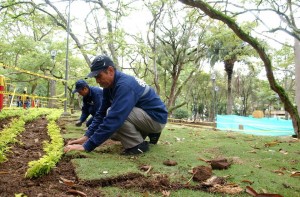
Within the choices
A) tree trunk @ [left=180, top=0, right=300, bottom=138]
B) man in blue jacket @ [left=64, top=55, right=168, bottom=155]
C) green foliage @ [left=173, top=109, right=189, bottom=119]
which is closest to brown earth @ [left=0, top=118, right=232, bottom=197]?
man in blue jacket @ [left=64, top=55, right=168, bottom=155]

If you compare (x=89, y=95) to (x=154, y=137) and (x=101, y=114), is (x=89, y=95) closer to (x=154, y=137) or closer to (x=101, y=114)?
(x=101, y=114)

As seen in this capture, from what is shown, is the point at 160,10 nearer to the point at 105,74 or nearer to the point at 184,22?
the point at 184,22

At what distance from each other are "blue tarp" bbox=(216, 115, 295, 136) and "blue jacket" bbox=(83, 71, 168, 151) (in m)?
9.41

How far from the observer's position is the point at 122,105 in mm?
2943

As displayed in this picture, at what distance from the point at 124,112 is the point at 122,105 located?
8 cm

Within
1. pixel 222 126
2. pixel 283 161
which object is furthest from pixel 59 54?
pixel 283 161

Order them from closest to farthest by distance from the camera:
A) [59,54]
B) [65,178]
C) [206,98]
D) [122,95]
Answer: [65,178]
[122,95]
[59,54]
[206,98]

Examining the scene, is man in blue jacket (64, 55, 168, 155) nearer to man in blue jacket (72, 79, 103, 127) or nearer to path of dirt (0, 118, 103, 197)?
path of dirt (0, 118, 103, 197)

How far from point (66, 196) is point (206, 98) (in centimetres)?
3755

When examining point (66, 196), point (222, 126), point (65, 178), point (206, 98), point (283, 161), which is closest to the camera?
point (66, 196)

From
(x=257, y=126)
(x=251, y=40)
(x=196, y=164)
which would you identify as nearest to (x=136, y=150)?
(x=196, y=164)

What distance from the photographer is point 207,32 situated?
58.2 feet

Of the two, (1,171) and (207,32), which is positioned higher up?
(207,32)

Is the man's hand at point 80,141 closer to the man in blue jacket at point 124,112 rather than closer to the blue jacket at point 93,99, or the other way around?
the man in blue jacket at point 124,112
